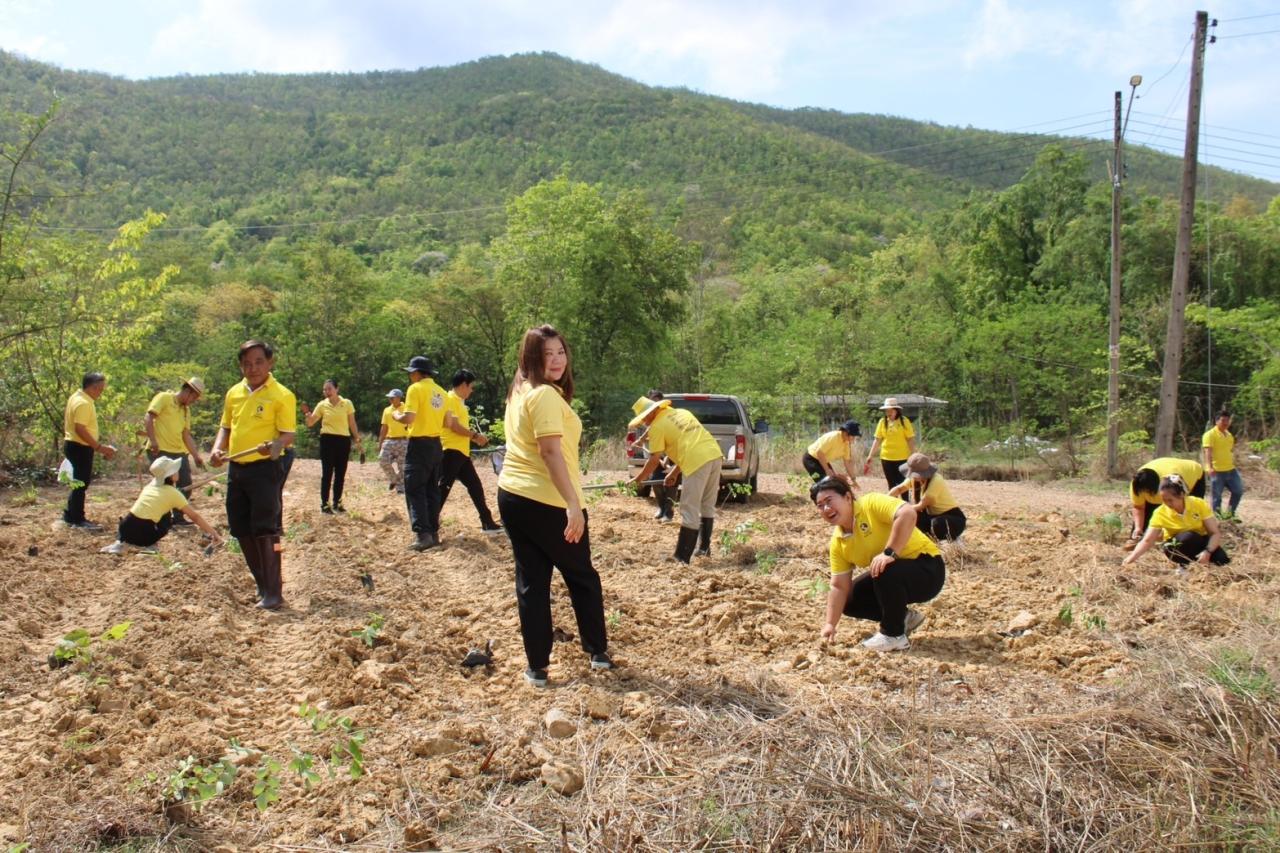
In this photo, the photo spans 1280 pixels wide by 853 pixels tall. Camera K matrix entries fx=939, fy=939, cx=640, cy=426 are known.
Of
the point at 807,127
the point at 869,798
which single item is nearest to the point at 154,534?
the point at 869,798

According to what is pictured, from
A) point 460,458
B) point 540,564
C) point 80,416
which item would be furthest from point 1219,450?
point 80,416

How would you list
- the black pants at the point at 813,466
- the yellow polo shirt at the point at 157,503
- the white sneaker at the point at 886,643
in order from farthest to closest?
the black pants at the point at 813,466 → the yellow polo shirt at the point at 157,503 → the white sneaker at the point at 886,643

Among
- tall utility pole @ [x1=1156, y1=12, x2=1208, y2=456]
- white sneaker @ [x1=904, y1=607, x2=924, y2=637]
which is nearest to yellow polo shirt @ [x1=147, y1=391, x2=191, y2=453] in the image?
white sneaker @ [x1=904, y1=607, x2=924, y2=637]

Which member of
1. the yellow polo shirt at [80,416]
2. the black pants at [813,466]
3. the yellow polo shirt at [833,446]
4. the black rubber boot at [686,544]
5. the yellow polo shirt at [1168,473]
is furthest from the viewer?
the black pants at [813,466]

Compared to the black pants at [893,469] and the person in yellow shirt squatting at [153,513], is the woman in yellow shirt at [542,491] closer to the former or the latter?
the person in yellow shirt squatting at [153,513]

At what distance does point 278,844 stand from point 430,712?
3.77 ft

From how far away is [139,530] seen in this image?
8008mm

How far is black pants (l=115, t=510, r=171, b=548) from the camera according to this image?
315 inches

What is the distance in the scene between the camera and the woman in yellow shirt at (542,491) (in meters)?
4.20

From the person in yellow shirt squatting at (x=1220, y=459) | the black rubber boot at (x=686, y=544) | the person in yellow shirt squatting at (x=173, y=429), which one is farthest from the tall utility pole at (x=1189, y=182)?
the person in yellow shirt squatting at (x=173, y=429)

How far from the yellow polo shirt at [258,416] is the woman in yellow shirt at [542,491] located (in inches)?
98.9

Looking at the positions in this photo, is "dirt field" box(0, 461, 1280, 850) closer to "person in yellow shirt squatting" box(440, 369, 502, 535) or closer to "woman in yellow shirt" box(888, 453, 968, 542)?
"woman in yellow shirt" box(888, 453, 968, 542)

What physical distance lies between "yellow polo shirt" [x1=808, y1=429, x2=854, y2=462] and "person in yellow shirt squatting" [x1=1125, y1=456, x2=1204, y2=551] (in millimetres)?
2993

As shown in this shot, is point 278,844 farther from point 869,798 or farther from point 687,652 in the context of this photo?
point 687,652
